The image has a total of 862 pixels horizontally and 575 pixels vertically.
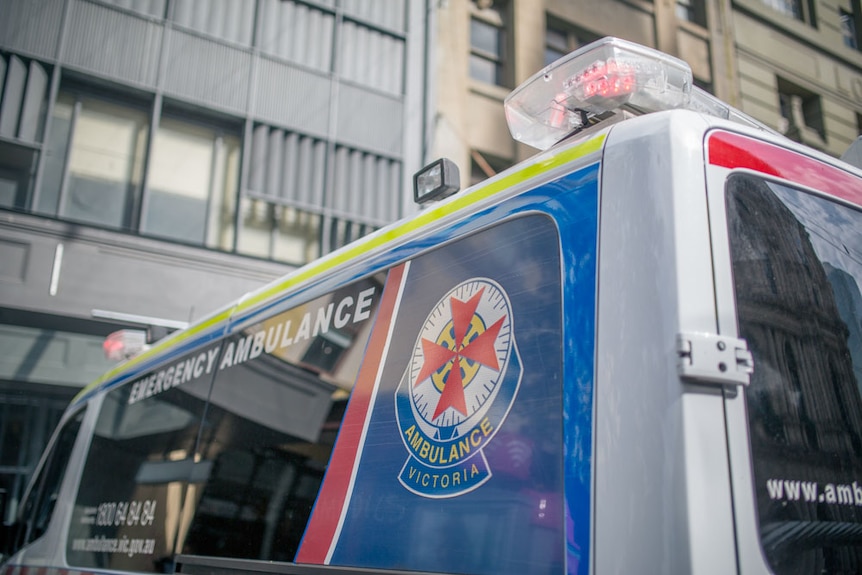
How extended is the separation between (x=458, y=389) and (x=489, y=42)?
12.8 metres

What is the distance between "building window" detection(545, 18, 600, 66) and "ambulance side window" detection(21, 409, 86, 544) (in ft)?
38.0

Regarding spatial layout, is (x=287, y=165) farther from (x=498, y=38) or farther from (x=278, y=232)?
(x=498, y=38)

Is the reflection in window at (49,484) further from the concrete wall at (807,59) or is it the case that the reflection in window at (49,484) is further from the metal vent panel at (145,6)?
the concrete wall at (807,59)

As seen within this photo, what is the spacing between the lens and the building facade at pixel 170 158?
9477mm

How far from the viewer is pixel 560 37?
47.6 ft

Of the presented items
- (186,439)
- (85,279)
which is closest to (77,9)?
(85,279)

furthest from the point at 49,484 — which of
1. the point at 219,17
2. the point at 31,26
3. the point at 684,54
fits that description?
the point at 684,54

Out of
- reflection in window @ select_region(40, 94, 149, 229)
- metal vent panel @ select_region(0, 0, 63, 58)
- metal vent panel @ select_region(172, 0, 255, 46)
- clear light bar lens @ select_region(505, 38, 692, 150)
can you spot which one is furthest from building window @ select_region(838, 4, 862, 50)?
clear light bar lens @ select_region(505, 38, 692, 150)

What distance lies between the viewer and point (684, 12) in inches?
626

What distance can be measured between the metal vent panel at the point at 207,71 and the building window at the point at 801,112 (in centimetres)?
1031

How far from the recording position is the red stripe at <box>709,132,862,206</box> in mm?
1834

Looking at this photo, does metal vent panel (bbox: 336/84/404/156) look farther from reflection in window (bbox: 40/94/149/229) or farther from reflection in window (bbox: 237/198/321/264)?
reflection in window (bbox: 40/94/149/229)

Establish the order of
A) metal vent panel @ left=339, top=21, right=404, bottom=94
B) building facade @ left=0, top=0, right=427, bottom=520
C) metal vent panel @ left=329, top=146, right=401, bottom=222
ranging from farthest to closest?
metal vent panel @ left=339, top=21, right=404, bottom=94, metal vent panel @ left=329, top=146, right=401, bottom=222, building facade @ left=0, top=0, right=427, bottom=520

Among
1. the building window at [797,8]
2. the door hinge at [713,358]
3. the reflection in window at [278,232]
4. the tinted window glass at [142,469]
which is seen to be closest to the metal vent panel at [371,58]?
the reflection in window at [278,232]
